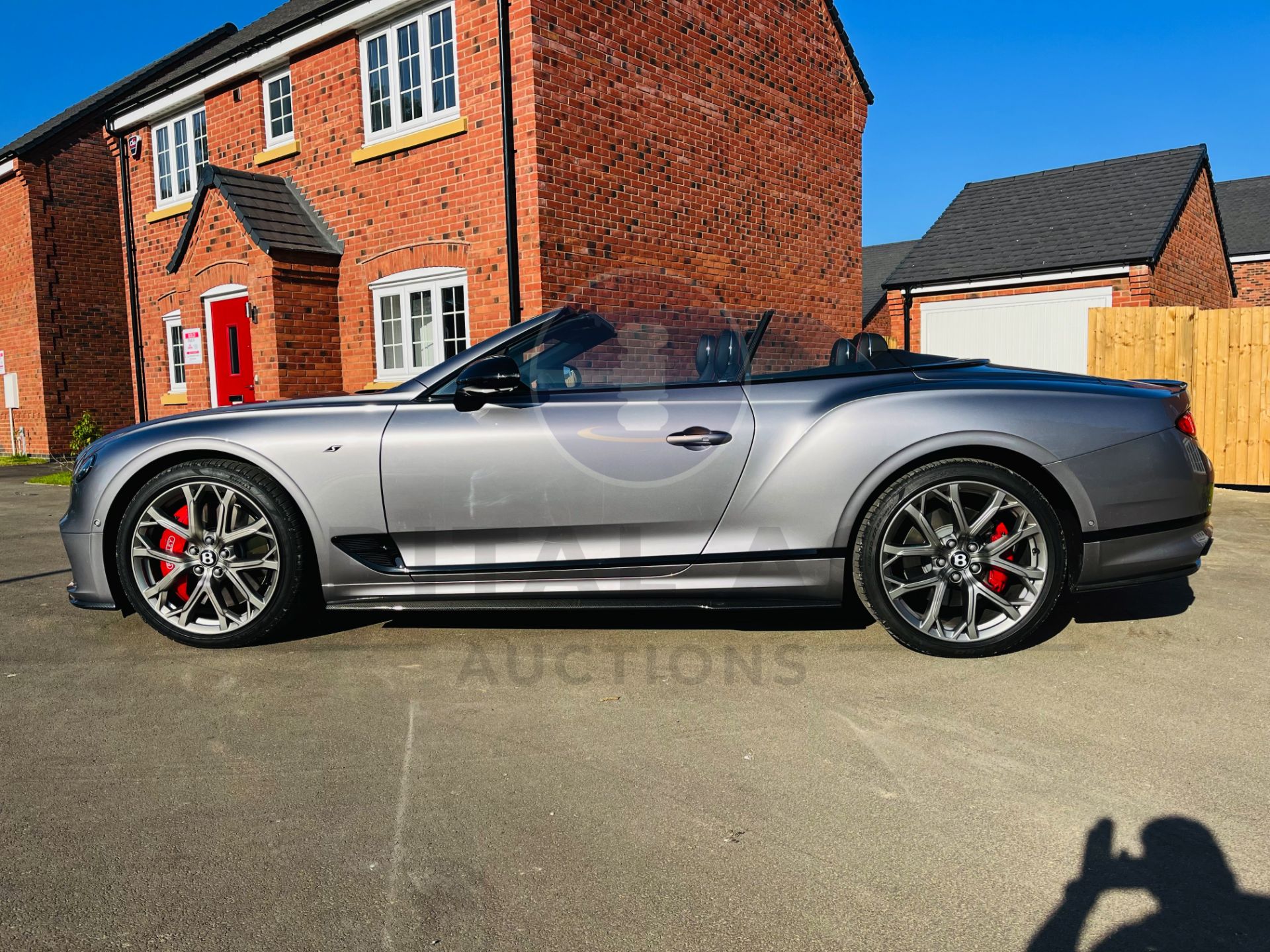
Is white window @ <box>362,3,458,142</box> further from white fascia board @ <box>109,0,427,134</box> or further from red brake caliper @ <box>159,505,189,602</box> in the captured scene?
red brake caliper @ <box>159,505,189,602</box>

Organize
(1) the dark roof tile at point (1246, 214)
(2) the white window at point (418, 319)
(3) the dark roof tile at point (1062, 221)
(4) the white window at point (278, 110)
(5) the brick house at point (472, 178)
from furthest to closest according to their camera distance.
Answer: (1) the dark roof tile at point (1246, 214), (3) the dark roof tile at point (1062, 221), (4) the white window at point (278, 110), (2) the white window at point (418, 319), (5) the brick house at point (472, 178)

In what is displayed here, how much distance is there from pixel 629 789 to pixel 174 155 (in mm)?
15145

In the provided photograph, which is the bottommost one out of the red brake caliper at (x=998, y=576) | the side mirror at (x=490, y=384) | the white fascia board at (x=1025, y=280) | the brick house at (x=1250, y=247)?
the red brake caliper at (x=998, y=576)

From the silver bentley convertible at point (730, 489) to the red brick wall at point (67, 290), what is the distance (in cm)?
1707

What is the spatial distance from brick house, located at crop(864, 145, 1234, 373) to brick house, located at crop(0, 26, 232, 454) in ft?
51.6

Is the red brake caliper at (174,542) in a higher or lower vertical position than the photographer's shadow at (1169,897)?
higher

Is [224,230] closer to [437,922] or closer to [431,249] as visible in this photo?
[431,249]

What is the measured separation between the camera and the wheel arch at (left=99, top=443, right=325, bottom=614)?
3943 mm

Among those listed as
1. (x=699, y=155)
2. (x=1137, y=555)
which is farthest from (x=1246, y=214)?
Answer: (x=1137, y=555)

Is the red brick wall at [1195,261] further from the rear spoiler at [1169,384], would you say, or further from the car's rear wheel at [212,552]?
the car's rear wheel at [212,552]

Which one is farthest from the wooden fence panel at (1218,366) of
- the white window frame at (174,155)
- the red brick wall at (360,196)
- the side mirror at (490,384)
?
the white window frame at (174,155)

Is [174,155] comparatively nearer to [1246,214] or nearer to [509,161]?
[509,161]

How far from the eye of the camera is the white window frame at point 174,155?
46.2ft

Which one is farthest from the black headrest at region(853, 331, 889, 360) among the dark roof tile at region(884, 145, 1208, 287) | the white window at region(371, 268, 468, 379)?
the dark roof tile at region(884, 145, 1208, 287)
